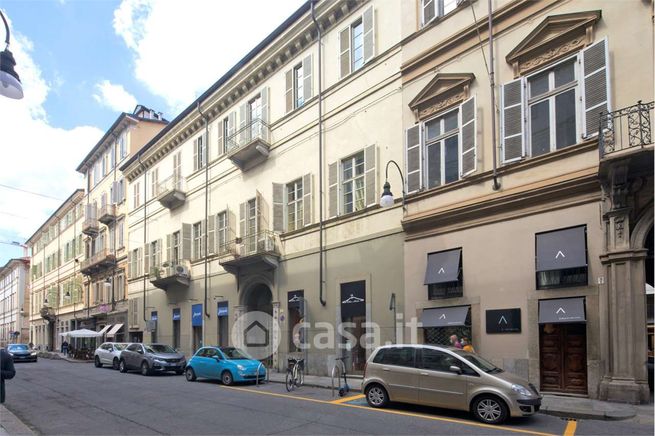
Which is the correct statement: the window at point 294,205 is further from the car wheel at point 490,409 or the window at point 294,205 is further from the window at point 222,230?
the car wheel at point 490,409

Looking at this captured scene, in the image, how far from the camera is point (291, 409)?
1248 cm

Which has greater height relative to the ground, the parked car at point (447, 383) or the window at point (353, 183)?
the window at point (353, 183)

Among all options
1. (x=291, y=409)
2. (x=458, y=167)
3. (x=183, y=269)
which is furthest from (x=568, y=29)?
(x=183, y=269)

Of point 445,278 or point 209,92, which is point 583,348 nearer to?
point 445,278

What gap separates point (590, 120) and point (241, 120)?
18.0m

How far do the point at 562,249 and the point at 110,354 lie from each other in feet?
78.1

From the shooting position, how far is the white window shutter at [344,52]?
69.4 ft

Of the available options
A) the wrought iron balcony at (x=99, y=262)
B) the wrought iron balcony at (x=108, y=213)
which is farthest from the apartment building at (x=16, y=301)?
the wrought iron balcony at (x=108, y=213)

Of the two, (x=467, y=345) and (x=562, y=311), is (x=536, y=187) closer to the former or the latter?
(x=562, y=311)

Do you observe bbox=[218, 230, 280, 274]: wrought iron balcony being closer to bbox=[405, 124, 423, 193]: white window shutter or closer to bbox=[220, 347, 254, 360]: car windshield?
bbox=[220, 347, 254, 360]: car windshield

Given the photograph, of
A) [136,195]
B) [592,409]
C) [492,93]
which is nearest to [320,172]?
[492,93]

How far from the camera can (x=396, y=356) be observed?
12617mm

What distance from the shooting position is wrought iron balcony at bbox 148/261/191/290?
104 ft

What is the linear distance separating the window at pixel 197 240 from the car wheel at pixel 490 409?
22.5 metres
